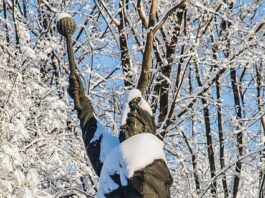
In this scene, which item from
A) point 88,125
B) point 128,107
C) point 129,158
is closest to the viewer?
point 129,158

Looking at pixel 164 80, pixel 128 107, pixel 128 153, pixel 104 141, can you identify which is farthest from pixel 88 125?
pixel 164 80

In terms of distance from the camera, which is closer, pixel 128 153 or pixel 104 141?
pixel 128 153

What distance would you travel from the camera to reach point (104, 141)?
293 cm

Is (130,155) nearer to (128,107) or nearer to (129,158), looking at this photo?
(129,158)

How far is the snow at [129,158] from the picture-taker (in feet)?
8.22

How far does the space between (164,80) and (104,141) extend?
5.74 m

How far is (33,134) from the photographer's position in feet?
27.9

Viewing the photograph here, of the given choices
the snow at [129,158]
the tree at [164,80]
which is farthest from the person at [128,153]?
the tree at [164,80]

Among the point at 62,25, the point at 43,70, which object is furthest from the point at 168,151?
the point at 62,25

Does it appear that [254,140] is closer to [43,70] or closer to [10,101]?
[43,70]

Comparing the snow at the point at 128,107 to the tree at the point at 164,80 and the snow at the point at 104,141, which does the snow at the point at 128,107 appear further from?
the tree at the point at 164,80

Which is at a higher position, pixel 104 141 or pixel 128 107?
pixel 128 107

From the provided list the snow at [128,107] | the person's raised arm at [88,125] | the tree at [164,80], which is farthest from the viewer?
the tree at [164,80]

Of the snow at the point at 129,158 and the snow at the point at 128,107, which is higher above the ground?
the snow at the point at 128,107
